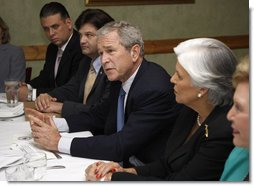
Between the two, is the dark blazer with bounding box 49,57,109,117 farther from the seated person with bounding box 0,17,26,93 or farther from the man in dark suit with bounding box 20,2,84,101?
the seated person with bounding box 0,17,26,93

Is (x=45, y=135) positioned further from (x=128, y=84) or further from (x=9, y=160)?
(x=128, y=84)

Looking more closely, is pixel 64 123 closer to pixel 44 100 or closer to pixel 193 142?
pixel 44 100

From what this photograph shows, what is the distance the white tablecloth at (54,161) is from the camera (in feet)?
3.94

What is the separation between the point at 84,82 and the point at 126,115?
71 cm

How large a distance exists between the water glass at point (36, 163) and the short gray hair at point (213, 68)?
1.68 ft

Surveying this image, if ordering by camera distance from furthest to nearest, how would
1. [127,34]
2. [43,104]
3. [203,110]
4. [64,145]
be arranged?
[43,104] → [127,34] → [64,145] → [203,110]

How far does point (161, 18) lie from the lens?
354 cm

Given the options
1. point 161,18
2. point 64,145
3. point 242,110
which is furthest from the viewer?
point 161,18

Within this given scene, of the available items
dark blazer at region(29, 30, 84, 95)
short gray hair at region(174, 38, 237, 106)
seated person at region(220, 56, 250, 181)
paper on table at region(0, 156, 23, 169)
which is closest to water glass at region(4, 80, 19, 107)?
dark blazer at region(29, 30, 84, 95)

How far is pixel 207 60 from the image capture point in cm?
121

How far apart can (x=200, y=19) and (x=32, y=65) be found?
1503mm

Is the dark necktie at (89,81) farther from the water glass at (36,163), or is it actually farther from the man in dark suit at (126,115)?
the water glass at (36,163)

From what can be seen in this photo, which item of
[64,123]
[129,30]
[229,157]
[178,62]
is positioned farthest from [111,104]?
[229,157]

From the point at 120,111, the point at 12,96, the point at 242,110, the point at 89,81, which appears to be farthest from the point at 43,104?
the point at 242,110
